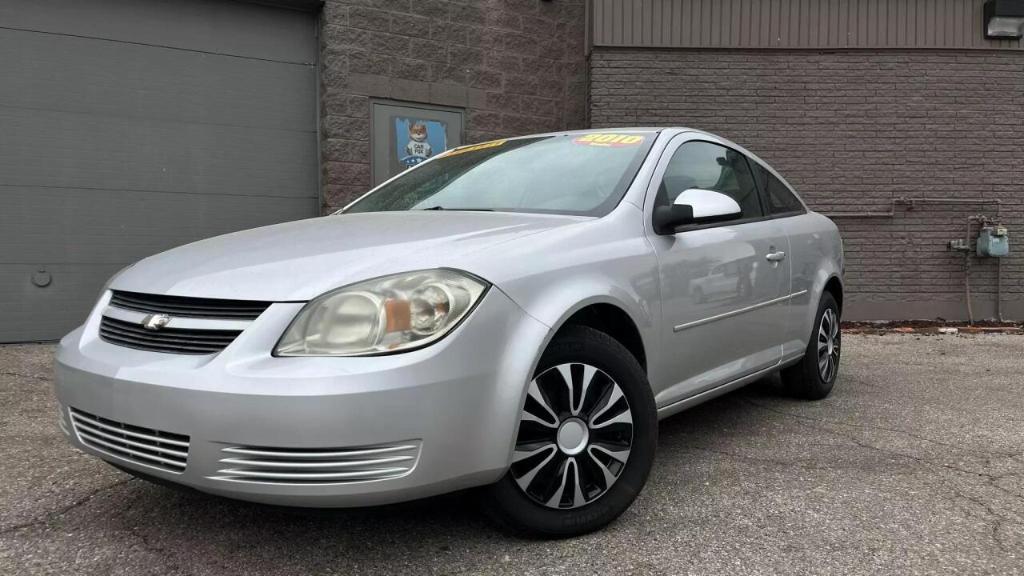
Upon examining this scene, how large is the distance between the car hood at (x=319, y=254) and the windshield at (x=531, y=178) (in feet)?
0.68

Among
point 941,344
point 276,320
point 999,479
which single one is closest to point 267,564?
point 276,320

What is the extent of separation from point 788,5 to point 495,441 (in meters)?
7.48

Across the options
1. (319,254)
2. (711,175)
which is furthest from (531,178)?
(319,254)

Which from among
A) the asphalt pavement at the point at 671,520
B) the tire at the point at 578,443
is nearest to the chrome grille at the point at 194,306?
the asphalt pavement at the point at 671,520

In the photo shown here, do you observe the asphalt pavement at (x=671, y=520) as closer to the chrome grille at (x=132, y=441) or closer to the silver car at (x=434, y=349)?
the silver car at (x=434, y=349)

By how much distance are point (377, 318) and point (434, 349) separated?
175mm

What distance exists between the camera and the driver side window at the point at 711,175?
10.8ft

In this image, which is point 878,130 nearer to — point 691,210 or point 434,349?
point 691,210

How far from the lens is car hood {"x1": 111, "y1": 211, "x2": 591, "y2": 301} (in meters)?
2.12

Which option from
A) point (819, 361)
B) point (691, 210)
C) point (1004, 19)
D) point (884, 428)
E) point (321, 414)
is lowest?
point (884, 428)

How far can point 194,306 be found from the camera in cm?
218

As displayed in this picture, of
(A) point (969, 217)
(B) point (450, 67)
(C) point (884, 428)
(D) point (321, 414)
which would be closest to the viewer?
(D) point (321, 414)

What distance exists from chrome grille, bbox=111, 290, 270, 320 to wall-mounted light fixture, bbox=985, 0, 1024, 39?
8.62 metres

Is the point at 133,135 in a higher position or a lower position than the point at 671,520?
higher
